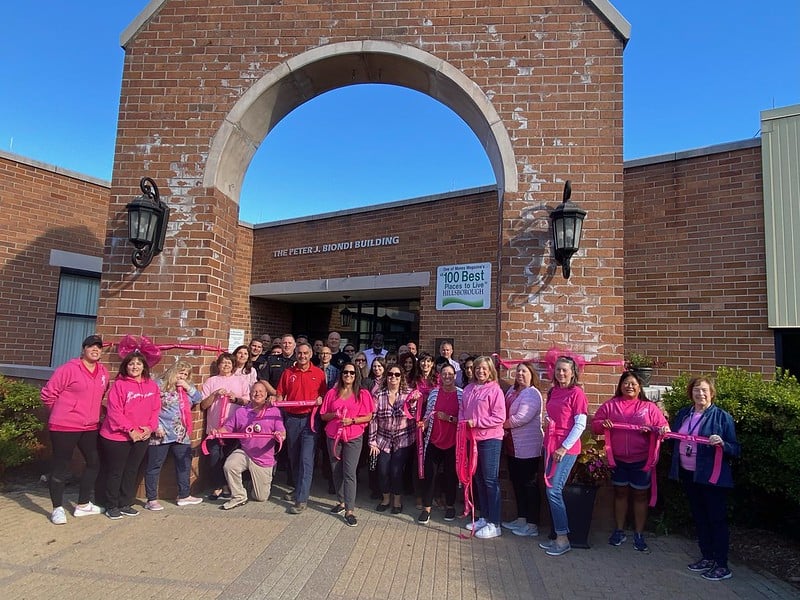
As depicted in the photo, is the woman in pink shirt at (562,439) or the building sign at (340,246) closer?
the woman in pink shirt at (562,439)

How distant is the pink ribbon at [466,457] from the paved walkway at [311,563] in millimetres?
360

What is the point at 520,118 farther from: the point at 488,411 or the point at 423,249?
the point at 423,249

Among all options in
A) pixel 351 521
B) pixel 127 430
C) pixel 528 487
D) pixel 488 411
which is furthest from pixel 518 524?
pixel 127 430

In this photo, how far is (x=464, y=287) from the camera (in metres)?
10.6

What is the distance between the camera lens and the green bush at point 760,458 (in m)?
4.33

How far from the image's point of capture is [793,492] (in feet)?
13.5

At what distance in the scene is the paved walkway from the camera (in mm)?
3469

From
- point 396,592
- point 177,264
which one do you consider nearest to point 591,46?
point 177,264

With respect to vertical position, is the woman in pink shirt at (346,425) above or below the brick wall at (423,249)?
below

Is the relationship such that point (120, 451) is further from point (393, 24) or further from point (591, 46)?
point (591, 46)

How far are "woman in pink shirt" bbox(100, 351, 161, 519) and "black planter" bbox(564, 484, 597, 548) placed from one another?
12.9 feet

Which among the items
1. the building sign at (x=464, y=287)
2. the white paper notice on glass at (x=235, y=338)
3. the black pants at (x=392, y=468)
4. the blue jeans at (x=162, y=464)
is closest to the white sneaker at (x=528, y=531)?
the black pants at (x=392, y=468)

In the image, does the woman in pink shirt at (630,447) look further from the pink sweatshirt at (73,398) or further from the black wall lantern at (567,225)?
the pink sweatshirt at (73,398)

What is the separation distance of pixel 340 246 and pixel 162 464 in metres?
8.49
